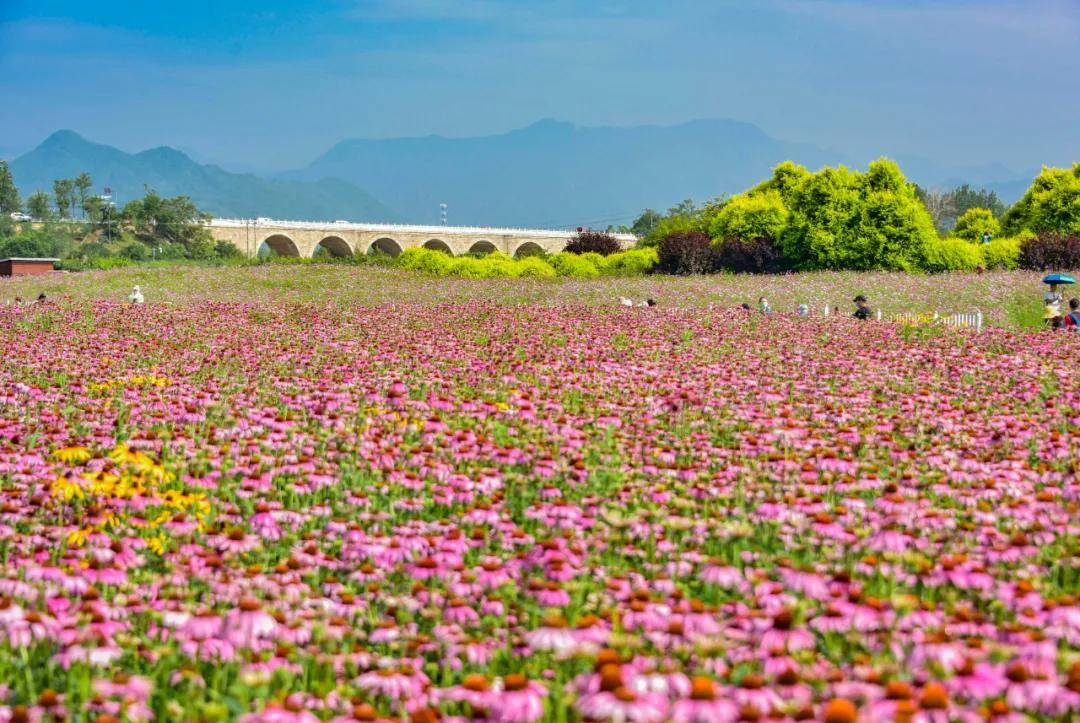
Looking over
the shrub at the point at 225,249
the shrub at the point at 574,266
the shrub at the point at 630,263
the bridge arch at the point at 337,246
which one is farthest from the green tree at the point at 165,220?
the shrub at the point at 630,263

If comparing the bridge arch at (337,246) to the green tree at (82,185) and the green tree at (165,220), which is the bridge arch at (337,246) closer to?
the green tree at (165,220)

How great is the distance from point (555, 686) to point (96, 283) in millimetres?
33686

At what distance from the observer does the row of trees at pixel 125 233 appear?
93.6 m

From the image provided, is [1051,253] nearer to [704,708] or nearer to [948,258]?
[948,258]

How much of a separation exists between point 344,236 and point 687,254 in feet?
215

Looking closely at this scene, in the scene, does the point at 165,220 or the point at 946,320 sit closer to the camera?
the point at 946,320

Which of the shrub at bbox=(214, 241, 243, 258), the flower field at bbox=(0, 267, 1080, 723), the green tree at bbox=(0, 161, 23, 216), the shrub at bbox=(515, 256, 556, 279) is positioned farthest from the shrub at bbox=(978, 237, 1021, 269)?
the green tree at bbox=(0, 161, 23, 216)

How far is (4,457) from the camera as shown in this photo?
19.9ft

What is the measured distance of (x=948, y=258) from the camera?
40188 millimetres

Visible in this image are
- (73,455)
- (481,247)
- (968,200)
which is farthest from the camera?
(968,200)

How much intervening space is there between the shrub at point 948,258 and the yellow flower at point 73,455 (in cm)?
3783

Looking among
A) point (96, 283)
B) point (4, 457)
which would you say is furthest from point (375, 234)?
point (4, 457)

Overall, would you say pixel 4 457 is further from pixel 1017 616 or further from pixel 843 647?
pixel 1017 616

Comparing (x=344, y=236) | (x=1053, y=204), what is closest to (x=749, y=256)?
(x=1053, y=204)
